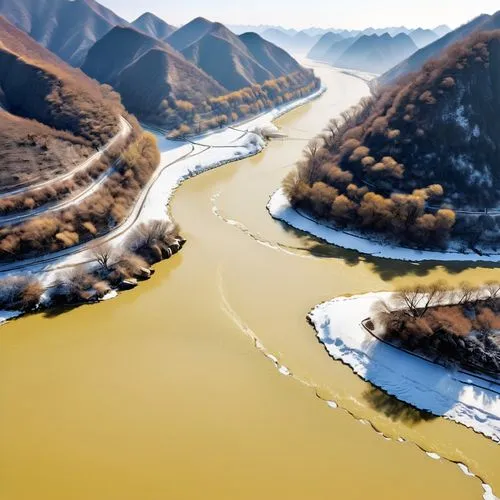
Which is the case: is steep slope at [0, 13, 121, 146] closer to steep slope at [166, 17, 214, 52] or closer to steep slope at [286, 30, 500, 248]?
steep slope at [286, 30, 500, 248]

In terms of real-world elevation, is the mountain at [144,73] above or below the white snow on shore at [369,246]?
above

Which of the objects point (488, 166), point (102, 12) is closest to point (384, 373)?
point (488, 166)

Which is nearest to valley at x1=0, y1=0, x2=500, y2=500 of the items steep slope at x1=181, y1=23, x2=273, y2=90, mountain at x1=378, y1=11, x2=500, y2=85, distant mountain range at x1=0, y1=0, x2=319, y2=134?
distant mountain range at x1=0, y1=0, x2=319, y2=134

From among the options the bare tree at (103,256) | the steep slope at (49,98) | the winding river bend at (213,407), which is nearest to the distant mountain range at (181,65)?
the steep slope at (49,98)

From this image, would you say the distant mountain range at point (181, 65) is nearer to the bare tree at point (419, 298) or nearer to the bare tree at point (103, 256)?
the bare tree at point (103, 256)

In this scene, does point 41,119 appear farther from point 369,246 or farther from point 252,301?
point 369,246

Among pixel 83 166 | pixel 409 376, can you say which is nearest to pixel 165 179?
pixel 83 166
